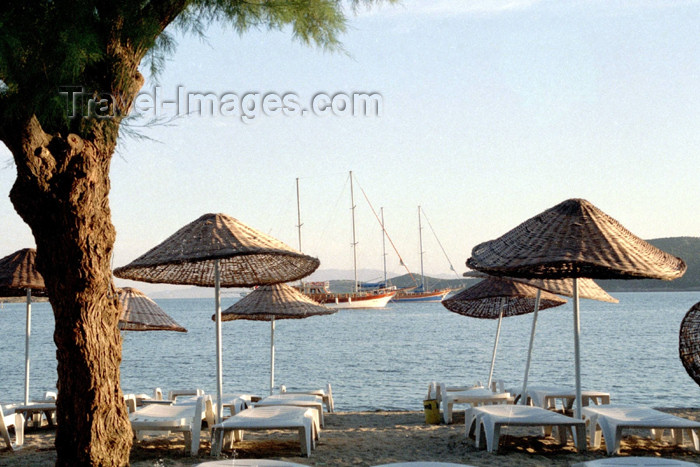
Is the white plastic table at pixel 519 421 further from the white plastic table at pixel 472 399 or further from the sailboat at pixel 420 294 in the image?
the sailboat at pixel 420 294

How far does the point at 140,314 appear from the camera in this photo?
9.23 metres

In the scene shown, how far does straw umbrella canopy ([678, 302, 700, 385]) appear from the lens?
5823 millimetres

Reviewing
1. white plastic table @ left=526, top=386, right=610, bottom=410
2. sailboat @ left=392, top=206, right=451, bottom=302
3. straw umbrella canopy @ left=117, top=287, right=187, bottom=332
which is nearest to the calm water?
white plastic table @ left=526, top=386, right=610, bottom=410

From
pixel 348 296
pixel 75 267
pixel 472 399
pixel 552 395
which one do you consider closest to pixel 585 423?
pixel 552 395

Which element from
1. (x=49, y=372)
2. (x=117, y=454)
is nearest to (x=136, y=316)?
(x=117, y=454)

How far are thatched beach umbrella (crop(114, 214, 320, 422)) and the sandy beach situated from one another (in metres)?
0.69

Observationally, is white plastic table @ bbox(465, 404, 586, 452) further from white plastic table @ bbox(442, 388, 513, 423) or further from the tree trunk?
the tree trunk

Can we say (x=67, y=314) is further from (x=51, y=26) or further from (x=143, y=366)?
(x=143, y=366)

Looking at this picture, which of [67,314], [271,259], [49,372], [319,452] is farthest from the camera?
[49,372]

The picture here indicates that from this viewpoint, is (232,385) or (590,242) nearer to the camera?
(590,242)

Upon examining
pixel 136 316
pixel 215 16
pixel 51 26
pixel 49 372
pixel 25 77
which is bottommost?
pixel 49 372

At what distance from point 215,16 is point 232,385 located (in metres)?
18.3

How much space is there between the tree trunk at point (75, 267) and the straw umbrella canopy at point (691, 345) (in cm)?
458

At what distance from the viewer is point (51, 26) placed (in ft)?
13.3
